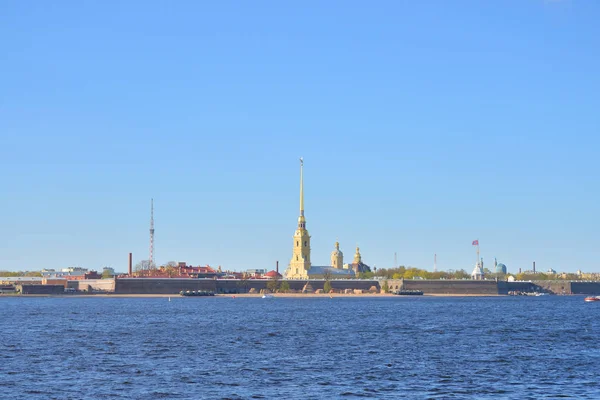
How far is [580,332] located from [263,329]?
24913 millimetres

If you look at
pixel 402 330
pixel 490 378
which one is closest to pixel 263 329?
pixel 402 330

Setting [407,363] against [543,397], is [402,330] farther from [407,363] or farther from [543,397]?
[543,397]

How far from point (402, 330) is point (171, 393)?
39.7m

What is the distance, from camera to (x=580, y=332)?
74.9 meters

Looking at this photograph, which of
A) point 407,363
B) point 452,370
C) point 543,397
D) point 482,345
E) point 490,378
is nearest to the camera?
point 543,397

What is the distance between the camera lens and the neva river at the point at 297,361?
40781mm

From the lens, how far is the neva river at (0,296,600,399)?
4078 cm

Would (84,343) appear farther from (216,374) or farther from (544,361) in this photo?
(544,361)

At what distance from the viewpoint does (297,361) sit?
51594 millimetres

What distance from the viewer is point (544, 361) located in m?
52.0

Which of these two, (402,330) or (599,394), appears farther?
(402,330)

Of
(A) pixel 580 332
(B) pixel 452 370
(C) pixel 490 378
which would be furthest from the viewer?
(A) pixel 580 332

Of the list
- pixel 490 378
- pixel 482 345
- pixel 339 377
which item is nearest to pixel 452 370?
pixel 490 378

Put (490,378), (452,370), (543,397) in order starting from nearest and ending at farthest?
(543,397), (490,378), (452,370)
